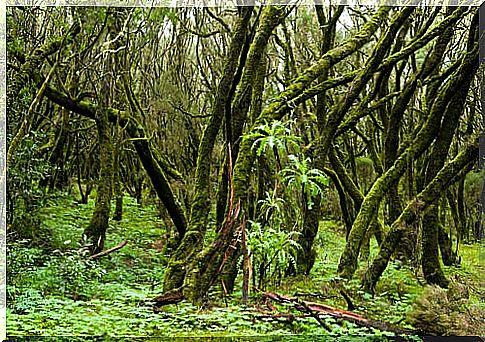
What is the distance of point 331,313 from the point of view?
13.4ft

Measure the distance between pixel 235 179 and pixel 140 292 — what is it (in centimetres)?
116

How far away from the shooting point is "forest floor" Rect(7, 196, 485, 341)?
3.98m

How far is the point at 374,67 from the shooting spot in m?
4.43

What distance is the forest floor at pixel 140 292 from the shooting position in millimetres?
3984

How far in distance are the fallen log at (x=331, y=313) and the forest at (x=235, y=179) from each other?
16mm

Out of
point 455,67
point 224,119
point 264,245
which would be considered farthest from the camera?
point 455,67

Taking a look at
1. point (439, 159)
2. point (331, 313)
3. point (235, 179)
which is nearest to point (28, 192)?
point (235, 179)

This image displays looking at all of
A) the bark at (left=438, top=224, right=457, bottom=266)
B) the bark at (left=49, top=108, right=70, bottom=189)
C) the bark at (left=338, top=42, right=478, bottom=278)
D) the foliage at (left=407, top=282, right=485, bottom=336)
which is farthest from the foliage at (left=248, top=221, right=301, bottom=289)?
the bark at (left=49, top=108, right=70, bottom=189)

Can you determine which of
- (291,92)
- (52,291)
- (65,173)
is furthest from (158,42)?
(52,291)

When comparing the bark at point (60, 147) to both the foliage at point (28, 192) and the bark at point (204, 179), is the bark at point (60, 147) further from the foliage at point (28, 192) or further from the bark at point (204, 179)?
the bark at point (204, 179)

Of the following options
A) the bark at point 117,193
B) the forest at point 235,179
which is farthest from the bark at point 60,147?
the bark at point 117,193

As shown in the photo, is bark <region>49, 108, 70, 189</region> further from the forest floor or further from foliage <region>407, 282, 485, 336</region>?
foliage <region>407, 282, 485, 336</region>

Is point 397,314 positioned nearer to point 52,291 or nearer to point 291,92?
point 291,92

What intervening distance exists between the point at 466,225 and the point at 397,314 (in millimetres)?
1525
